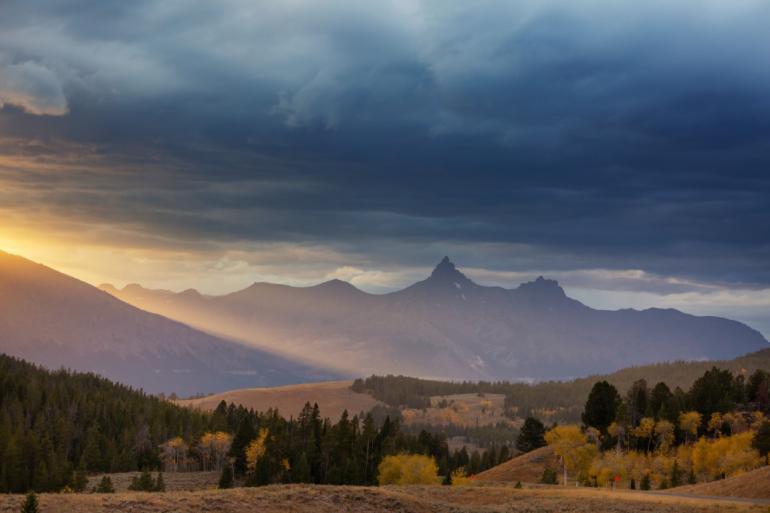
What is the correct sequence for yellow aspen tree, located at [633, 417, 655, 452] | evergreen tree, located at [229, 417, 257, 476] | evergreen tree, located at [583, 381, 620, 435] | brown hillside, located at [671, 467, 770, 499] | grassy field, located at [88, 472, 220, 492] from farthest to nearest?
evergreen tree, located at [583, 381, 620, 435], evergreen tree, located at [229, 417, 257, 476], yellow aspen tree, located at [633, 417, 655, 452], grassy field, located at [88, 472, 220, 492], brown hillside, located at [671, 467, 770, 499]

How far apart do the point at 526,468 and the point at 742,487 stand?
267ft

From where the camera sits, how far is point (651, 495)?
10162 centimetres

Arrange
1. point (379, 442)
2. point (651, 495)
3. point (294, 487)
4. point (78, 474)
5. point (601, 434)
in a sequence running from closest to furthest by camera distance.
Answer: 1. point (294, 487)
2. point (651, 495)
3. point (78, 474)
4. point (379, 442)
5. point (601, 434)

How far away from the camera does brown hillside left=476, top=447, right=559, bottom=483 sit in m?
181

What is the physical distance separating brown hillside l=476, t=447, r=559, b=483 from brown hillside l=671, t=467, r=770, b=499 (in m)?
68.4

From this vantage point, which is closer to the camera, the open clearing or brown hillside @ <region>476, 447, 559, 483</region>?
the open clearing

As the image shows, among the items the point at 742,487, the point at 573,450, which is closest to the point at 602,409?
the point at 573,450

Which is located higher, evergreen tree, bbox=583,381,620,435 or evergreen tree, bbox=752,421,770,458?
evergreen tree, bbox=583,381,620,435

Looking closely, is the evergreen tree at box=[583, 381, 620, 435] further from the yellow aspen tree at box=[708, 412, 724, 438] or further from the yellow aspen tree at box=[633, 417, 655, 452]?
the yellow aspen tree at box=[708, 412, 724, 438]

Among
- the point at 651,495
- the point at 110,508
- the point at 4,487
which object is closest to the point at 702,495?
the point at 651,495

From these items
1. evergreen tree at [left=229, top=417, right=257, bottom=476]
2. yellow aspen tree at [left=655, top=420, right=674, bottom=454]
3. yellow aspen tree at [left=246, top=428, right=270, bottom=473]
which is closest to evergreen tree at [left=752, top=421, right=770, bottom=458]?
yellow aspen tree at [left=655, top=420, right=674, bottom=454]

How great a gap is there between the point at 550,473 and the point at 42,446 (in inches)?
4173

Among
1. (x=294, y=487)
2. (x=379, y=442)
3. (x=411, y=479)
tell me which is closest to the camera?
(x=294, y=487)

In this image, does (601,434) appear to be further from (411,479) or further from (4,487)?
(4,487)
